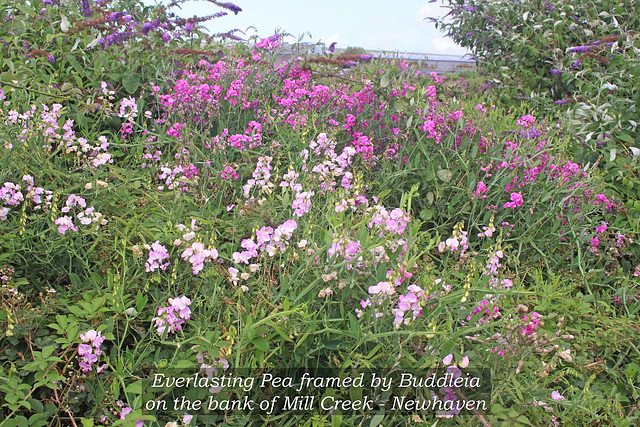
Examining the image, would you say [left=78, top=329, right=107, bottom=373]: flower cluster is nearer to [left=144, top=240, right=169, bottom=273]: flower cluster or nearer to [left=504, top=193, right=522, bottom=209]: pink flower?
[left=144, top=240, right=169, bottom=273]: flower cluster

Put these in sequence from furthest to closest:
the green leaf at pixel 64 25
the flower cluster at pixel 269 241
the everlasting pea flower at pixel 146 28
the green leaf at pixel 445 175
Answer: the green leaf at pixel 64 25 < the everlasting pea flower at pixel 146 28 < the green leaf at pixel 445 175 < the flower cluster at pixel 269 241

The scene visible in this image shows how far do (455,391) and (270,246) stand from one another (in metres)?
0.94

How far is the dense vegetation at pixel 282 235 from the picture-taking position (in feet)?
6.73

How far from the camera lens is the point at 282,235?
7.63 ft

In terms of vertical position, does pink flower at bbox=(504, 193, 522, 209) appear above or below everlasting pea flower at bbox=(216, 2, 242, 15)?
below

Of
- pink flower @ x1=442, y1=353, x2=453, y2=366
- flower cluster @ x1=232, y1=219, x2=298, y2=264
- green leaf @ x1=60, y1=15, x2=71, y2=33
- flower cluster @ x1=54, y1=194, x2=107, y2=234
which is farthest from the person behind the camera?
green leaf @ x1=60, y1=15, x2=71, y2=33

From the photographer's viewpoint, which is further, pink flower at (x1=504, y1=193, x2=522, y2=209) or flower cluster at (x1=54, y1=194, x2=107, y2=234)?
pink flower at (x1=504, y1=193, x2=522, y2=209)

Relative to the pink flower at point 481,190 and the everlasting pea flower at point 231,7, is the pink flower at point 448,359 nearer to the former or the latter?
the pink flower at point 481,190

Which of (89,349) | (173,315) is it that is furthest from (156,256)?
(89,349)

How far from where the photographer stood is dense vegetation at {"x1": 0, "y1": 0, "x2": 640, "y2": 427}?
6.73ft

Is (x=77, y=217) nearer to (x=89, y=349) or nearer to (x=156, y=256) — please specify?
(x=156, y=256)

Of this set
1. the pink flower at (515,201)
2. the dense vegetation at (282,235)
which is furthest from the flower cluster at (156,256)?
the pink flower at (515,201)

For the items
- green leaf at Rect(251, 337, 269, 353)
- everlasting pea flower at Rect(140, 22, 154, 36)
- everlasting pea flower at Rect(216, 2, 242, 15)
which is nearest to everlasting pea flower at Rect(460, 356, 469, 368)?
green leaf at Rect(251, 337, 269, 353)

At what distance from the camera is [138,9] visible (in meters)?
5.00
